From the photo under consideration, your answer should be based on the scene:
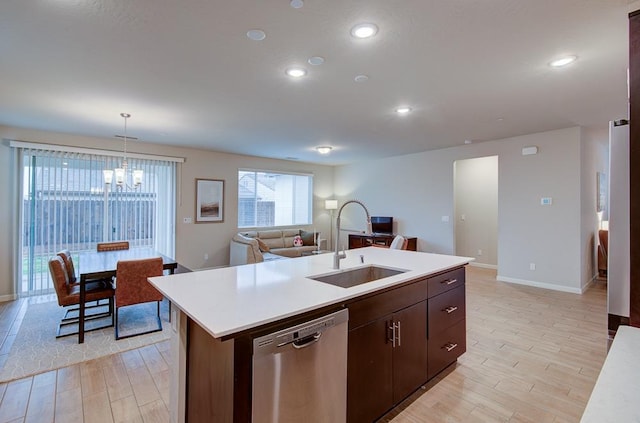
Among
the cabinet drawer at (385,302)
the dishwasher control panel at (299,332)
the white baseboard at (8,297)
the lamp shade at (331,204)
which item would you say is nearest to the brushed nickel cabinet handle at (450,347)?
the cabinet drawer at (385,302)

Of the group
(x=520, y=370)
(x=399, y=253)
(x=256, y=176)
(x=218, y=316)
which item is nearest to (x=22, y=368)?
(x=218, y=316)

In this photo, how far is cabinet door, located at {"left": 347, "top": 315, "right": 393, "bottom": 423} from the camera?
1.69 m

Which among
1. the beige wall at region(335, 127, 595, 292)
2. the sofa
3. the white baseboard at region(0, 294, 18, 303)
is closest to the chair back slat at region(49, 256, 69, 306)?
the white baseboard at region(0, 294, 18, 303)

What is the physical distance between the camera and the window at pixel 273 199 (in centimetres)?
719

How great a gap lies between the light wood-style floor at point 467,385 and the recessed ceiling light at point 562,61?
2.57 meters

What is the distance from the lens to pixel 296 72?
2680 mm

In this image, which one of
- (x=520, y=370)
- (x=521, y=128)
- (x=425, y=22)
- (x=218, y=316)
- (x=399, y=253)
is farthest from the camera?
(x=521, y=128)

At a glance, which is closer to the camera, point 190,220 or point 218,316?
point 218,316

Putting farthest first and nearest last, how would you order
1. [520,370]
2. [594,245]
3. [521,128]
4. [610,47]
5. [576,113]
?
[594,245] < [521,128] < [576,113] < [520,370] < [610,47]

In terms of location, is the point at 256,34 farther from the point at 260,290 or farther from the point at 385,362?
the point at 385,362

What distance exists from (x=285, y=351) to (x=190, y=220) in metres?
5.47

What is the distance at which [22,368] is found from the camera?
258 cm

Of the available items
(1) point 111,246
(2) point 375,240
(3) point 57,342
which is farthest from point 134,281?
(2) point 375,240

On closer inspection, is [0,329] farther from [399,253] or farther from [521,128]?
[521,128]
